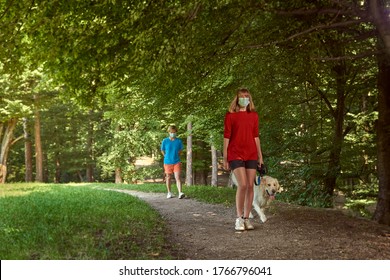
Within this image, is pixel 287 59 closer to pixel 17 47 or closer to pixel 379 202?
pixel 379 202

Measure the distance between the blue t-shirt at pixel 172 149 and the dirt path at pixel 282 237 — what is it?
9.96 feet

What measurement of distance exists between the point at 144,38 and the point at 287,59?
12.4ft

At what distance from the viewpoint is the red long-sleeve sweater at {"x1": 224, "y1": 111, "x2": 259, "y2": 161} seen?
6477mm

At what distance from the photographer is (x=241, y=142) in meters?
6.47

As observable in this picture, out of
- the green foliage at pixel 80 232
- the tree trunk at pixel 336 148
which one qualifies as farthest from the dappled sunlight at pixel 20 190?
the tree trunk at pixel 336 148

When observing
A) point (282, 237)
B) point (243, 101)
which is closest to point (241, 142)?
point (243, 101)

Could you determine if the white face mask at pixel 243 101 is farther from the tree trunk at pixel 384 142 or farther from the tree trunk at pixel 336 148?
the tree trunk at pixel 336 148

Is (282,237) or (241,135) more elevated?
(241,135)

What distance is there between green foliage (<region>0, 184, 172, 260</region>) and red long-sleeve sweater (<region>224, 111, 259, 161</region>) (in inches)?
68.9

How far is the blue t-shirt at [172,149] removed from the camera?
11852mm

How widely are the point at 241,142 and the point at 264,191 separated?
1.41m

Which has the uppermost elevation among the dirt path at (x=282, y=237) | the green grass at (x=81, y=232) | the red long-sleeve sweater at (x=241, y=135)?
the red long-sleeve sweater at (x=241, y=135)

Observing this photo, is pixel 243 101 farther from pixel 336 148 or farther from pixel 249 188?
pixel 336 148
